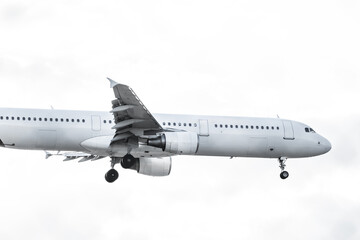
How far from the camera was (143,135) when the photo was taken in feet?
172

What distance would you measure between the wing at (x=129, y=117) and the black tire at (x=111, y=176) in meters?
3.69

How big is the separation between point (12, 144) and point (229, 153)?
11.0 m

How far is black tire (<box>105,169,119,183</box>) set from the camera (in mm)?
56188

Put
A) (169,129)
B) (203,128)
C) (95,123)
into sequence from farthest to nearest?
(203,128) → (95,123) → (169,129)

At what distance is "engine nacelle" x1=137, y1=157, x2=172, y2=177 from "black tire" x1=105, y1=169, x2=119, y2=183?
148 cm

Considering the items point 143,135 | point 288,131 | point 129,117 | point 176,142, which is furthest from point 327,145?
point 129,117

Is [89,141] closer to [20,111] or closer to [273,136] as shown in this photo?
[20,111]

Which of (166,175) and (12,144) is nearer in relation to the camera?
(12,144)

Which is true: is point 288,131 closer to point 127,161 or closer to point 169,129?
point 169,129

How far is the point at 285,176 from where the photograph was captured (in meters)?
56.2

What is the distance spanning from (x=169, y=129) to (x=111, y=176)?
5.55 metres

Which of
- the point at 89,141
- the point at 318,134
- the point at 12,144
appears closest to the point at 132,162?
the point at 89,141

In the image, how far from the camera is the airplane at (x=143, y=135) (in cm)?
5131

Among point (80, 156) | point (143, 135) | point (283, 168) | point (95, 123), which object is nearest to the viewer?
point (143, 135)
